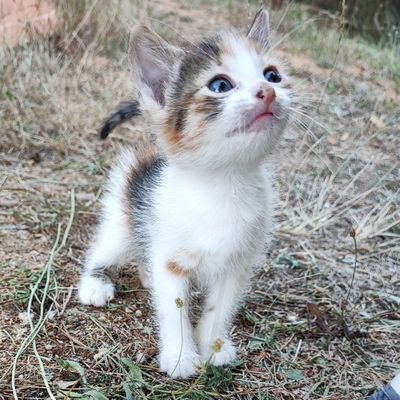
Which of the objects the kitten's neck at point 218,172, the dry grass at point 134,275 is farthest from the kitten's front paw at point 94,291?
the kitten's neck at point 218,172

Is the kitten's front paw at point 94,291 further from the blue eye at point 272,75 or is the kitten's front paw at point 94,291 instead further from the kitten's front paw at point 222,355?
the blue eye at point 272,75

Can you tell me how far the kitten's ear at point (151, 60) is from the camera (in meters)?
2.02

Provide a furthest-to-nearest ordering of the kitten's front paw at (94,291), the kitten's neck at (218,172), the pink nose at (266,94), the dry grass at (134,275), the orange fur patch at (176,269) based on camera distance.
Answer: the kitten's front paw at (94,291), the dry grass at (134,275), the orange fur patch at (176,269), the kitten's neck at (218,172), the pink nose at (266,94)

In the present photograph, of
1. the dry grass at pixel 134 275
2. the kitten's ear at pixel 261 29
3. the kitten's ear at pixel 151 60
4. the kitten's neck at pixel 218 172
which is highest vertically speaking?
the kitten's ear at pixel 261 29

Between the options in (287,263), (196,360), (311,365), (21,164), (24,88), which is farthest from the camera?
(24,88)

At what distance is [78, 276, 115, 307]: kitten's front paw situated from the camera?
8.27 ft

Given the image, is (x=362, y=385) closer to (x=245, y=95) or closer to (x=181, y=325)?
(x=181, y=325)

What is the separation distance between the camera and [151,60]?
2072mm

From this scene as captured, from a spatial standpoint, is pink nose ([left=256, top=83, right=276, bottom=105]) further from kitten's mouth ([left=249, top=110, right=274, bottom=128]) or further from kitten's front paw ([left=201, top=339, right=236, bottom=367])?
kitten's front paw ([left=201, top=339, right=236, bottom=367])

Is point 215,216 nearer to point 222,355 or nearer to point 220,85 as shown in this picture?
point 220,85

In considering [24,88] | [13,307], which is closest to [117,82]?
[24,88]

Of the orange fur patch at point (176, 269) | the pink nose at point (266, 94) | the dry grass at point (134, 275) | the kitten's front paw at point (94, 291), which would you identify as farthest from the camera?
the kitten's front paw at point (94, 291)

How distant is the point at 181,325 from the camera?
213 cm

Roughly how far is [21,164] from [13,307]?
4.71 ft
